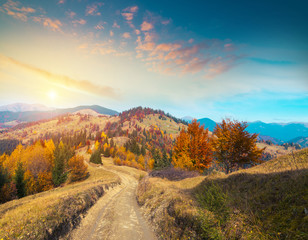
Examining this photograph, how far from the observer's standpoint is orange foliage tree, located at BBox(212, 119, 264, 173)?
2420 cm

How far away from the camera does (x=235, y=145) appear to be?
2509 cm

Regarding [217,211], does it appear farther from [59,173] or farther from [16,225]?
[59,173]

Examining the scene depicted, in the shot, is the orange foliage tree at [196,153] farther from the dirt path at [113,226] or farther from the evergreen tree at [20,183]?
the evergreen tree at [20,183]

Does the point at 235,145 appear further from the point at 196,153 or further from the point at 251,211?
the point at 251,211

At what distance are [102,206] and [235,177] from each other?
15.6 metres

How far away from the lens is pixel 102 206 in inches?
678

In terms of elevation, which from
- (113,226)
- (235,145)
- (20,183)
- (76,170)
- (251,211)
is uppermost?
(235,145)

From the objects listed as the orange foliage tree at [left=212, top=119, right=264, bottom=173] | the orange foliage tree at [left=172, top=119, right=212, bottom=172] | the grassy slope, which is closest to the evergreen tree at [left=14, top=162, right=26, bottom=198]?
the orange foliage tree at [left=172, top=119, right=212, bottom=172]

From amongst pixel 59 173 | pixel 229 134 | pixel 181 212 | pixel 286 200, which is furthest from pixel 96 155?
pixel 286 200

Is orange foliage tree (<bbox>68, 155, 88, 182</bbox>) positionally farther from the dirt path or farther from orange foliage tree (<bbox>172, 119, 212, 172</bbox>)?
the dirt path

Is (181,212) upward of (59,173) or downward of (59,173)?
Answer: upward

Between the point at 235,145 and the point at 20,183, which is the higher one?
the point at 235,145

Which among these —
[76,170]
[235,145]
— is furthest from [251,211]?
[76,170]

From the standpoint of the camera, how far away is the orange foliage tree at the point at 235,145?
24.2m
